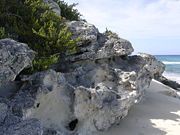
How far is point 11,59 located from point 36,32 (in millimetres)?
2205

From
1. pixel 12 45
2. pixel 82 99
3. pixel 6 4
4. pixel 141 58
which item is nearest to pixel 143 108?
pixel 141 58

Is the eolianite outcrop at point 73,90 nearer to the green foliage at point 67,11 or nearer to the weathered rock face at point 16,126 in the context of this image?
the weathered rock face at point 16,126

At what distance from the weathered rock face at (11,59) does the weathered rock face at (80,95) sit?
20.4 inches

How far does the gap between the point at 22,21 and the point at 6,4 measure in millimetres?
914

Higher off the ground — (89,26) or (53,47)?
(89,26)

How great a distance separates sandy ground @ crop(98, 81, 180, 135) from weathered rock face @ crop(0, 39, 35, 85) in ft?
7.79

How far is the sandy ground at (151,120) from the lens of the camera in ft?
15.1

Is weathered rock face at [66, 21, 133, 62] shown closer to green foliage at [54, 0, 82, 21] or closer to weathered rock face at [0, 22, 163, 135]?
weathered rock face at [0, 22, 163, 135]

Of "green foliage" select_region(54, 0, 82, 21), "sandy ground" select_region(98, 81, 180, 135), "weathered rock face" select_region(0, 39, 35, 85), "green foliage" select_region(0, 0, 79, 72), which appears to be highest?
"green foliage" select_region(54, 0, 82, 21)

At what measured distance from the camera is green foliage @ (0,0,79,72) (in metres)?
5.25

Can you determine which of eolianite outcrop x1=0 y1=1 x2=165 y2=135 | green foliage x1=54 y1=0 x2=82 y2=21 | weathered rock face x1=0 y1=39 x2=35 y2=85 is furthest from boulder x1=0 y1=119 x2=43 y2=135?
green foliage x1=54 y1=0 x2=82 y2=21

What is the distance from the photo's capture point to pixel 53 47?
18.0 feet

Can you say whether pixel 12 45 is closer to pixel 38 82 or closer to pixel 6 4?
pixel 38 82

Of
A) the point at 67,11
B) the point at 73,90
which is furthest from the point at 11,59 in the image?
the point at 67,11
